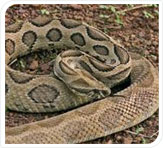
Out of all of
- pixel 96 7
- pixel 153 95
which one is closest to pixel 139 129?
pixel 153 95

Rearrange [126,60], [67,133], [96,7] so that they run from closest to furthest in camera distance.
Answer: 1. [67,133]
2. [126,60]
3. [96,7]

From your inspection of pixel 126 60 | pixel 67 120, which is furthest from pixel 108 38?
pixel 67 120

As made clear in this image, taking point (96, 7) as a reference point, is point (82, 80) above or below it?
below

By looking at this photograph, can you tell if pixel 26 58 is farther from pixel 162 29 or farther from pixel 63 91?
pixel 162 29

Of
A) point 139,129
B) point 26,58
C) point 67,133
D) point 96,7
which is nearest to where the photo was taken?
point 67,133

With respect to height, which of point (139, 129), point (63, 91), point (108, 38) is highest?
point (108, 38)

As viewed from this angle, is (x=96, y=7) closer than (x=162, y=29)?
No
